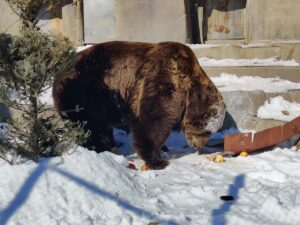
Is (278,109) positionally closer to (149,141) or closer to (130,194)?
(149,141)

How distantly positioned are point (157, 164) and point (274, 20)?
5804 millimetres

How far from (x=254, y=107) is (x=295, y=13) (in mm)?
3268

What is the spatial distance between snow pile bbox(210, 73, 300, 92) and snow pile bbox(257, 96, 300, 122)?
0.88 ft

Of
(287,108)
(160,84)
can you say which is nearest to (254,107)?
(287,108)

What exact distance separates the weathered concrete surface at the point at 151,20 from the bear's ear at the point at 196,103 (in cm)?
548

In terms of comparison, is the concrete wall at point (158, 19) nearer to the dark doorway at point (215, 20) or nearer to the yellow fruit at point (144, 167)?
the dark doorway at point (215, 20)

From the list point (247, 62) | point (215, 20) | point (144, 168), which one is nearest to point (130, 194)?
point (144, 168)

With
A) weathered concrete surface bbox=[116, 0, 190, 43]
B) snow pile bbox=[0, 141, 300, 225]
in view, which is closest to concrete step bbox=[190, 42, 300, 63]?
weathered concrete surface bbox=[116, 0, 190, 43]

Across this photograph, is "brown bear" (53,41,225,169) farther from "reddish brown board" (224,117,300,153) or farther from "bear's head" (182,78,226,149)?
"reddish brown board" (224,117,300,153)

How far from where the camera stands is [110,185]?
516 cm

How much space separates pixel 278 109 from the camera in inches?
335

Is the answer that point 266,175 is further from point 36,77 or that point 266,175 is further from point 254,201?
point 36,77

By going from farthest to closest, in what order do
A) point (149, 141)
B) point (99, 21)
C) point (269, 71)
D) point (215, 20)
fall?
point (99, 21)
point (215, 20)
point (269, 71)
point (149, 141)

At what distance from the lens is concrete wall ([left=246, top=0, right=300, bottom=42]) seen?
35.6ft
